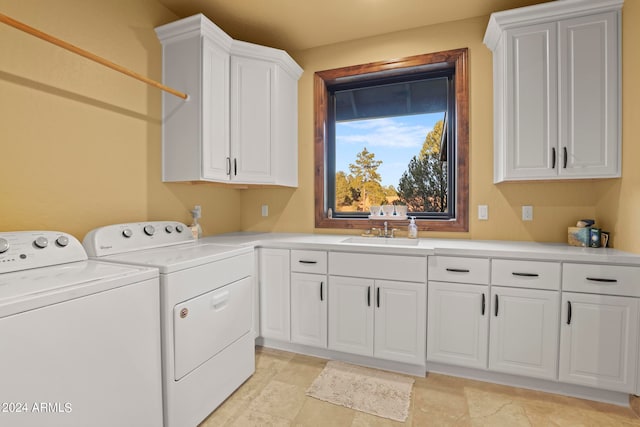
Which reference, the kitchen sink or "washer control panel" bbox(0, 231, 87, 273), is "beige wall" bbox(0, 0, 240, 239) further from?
the kitchen sink

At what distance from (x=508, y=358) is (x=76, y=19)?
3259 mm

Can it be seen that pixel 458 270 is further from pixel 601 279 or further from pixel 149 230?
pixel 149 230

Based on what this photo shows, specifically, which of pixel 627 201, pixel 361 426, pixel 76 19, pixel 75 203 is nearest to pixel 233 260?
pixel 75 203

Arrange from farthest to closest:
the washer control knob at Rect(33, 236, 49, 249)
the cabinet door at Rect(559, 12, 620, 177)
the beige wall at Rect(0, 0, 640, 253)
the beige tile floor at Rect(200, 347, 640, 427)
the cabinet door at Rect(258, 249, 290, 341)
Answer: the cabinet door at Rect(258, 249, 290, 341) → the cabinet door at Rect(559, 12, 620, 177) → the beige tile floor at Rect(200, 347, 640, 427) → the beige wall at Rect(0, 0, 640, 253) → the washer control knob at Rect(33, 236, 49, 249)

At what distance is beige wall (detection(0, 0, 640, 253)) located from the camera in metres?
1.54

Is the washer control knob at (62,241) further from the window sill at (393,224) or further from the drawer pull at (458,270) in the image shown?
the drawer pull at (458,270)

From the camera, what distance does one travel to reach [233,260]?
1875 mm

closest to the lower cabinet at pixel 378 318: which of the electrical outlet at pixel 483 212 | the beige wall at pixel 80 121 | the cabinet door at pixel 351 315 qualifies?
the cabinet door at pixel 351 315

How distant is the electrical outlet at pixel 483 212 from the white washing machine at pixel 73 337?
2.28 metres

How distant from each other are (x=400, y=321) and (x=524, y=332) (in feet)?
2.41

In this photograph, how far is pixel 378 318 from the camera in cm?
212

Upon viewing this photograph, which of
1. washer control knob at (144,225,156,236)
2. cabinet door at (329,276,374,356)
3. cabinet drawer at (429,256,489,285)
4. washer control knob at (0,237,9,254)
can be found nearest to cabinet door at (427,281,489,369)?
cabinet drawer at (429,256,489,285)

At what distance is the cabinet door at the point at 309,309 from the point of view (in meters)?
2.25

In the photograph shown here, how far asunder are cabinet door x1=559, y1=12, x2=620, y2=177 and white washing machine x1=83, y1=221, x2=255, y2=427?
2.21 metres
